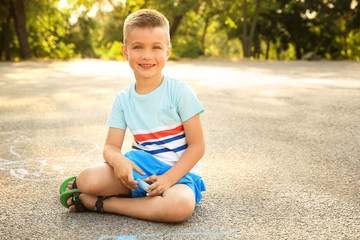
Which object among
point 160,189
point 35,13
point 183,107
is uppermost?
point 35,13

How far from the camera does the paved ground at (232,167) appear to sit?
180cm

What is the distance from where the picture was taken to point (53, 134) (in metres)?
3.62

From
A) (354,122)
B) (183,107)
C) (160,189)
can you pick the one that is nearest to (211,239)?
(160,189)

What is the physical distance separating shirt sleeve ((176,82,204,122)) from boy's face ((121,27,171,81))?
0.59 ft

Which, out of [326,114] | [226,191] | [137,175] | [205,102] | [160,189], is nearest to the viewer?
[160,189]

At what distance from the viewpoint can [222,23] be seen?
67.0ft

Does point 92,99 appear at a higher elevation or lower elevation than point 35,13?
lower

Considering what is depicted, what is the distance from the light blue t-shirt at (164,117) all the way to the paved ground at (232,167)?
36 cm

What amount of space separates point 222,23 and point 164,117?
1918 centimetres

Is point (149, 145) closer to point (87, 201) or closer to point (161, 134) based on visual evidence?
point (161, 134)

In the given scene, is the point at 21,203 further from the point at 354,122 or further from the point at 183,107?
the point at 354,122

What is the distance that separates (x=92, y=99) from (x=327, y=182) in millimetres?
3969

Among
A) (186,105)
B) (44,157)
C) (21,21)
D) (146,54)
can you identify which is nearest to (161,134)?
(186,105)

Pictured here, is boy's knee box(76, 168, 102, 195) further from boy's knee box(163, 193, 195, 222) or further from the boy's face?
the boy's face
